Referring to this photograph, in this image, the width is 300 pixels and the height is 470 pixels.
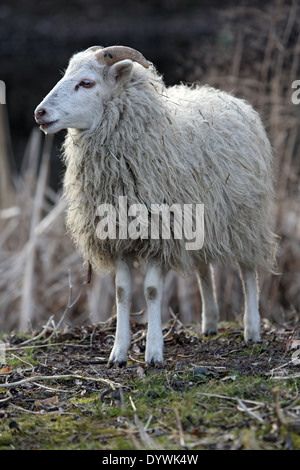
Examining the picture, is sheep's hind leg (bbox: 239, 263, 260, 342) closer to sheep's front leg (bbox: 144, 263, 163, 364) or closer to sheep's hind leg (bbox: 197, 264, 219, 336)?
sheep's hind leg (bbox: 197, 264, 219, 336)

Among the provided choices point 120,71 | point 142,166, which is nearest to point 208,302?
point 142,166

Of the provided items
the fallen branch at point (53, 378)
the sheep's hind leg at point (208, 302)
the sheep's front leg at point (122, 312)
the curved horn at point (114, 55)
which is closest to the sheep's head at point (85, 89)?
the curved horn at point (114, 55)

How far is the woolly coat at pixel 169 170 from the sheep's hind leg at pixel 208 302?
0.40 meters

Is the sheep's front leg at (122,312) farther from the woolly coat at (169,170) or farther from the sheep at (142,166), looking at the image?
the woolly coat at (169,170)

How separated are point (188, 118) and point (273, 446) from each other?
253 cm

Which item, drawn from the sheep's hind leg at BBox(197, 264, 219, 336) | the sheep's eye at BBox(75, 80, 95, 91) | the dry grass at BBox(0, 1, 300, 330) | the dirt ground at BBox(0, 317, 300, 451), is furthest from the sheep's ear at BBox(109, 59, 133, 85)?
the dry grass at BBox(0, 1, 300, 330)

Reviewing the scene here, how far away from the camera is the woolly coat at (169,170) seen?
14.2 feet

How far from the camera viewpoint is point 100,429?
3344 mm

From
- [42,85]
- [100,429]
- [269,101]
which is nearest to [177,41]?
[42,85]

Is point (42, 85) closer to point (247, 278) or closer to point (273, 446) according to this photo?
point (247, 278)

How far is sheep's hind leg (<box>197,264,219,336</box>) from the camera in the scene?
544 centimetres

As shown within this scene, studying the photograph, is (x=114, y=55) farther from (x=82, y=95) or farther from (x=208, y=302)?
(x=208, y=302)

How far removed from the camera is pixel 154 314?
4.42 m

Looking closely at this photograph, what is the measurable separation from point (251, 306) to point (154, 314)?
1.09 m
